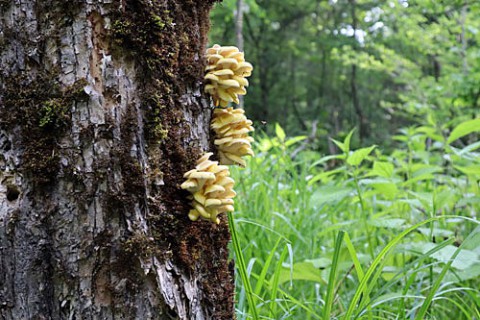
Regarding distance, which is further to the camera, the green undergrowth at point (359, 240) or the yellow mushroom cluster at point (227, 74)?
the green undergrowth at point (359, 240)

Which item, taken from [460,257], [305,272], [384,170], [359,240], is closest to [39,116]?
[305,272]

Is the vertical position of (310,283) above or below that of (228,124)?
below

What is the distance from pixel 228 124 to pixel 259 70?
1330cm

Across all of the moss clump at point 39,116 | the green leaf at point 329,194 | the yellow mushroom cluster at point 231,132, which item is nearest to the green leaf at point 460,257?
the green leaf at point 329,194

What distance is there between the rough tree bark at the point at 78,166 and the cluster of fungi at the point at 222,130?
10cm

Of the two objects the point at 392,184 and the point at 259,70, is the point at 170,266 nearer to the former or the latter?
the point at 392,184

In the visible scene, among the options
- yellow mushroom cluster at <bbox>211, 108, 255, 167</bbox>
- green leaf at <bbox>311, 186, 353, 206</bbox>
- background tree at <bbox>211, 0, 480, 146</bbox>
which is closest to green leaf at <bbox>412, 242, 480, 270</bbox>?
Answer: green leaf at <bbox>311, 186, 353, 206</bbox>

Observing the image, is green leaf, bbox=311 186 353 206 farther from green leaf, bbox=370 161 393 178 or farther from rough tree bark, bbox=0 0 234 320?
rough tree bark, bbox=0 0 234 320

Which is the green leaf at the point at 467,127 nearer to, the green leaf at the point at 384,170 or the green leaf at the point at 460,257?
the green leaf at the point at 384,170

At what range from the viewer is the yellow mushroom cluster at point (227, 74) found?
1.18 meters

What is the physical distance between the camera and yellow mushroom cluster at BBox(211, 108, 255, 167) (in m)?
1.22

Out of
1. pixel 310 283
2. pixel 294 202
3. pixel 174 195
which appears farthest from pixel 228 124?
pixel 294 202

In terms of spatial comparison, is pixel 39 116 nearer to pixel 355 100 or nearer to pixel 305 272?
pixel 305 272

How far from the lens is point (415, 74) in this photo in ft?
26.6
